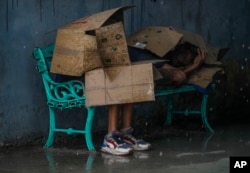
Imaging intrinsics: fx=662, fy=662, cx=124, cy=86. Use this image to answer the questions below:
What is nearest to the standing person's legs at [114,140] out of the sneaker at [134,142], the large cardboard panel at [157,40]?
the sneaker at [134,142]

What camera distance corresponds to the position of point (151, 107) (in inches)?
292

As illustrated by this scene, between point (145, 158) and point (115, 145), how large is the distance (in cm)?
30

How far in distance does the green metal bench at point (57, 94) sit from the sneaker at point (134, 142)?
0.35 meters

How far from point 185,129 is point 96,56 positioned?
6.50ft

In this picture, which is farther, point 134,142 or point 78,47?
point 134,142

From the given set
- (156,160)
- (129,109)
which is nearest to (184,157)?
(156,160)

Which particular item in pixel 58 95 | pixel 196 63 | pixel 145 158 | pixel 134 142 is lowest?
pixel 145 158

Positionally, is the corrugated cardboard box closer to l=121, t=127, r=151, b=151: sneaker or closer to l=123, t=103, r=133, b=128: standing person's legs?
l=123, t=103, r=133, b=128: standing person's legs

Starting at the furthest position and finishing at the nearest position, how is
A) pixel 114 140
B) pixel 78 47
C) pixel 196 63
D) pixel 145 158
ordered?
1. pixel 196 63
2. pixel 114 140
3. pixel 145 158
4. pixel 78 47

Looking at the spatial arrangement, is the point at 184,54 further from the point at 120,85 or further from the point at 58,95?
the point at 58,95

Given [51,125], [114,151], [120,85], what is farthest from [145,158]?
[51,125]

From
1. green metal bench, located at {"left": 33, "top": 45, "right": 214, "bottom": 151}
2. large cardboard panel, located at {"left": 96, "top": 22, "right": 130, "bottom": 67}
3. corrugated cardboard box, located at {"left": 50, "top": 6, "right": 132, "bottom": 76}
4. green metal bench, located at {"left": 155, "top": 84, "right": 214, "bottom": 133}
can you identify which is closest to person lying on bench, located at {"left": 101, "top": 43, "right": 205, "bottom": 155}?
green metal bench, located at {"left": 155, "top": 84, "right": 214, "bottom": 133}

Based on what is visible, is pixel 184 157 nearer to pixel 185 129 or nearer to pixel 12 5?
pixel 185 129

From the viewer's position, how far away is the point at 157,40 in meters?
6.51
